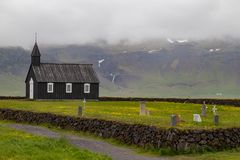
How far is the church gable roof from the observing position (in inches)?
3653

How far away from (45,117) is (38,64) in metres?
53.4

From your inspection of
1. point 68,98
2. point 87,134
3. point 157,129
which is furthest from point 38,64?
point 157,129

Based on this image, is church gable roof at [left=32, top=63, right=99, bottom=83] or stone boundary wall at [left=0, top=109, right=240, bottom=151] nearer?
stone boundary wall at [left=0, top=109, right=240, bottom=151]

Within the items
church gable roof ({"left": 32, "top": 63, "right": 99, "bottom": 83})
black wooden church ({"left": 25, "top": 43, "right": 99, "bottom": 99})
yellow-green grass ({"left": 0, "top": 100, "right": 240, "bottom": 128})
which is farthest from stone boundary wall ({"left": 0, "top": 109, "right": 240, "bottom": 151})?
church gable roof ({"left": 32, "top": 63, "right": 99, "bottom": 83})

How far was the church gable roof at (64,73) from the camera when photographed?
92794 mm

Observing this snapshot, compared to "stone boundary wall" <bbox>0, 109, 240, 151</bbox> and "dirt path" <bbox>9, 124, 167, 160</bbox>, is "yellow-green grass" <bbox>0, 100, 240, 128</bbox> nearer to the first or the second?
"stone boundary wall" <bbox>0, 109, 240, 151</bbox>

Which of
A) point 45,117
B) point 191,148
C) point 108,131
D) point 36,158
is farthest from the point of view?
point 45,117

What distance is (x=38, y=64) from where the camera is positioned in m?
94.6

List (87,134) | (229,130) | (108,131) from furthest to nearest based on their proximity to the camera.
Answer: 1. (87,134)
2. (108,131)
3. (229,130)

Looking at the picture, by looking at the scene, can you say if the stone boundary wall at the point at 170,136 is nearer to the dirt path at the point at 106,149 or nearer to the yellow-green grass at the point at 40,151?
the dirt path at the point at 106,149

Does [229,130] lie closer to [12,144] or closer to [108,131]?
[108,131]

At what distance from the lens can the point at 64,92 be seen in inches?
3666

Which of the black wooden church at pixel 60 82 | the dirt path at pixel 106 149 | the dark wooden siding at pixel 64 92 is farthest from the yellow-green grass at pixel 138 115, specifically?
the black wooden church at pixel 60 82

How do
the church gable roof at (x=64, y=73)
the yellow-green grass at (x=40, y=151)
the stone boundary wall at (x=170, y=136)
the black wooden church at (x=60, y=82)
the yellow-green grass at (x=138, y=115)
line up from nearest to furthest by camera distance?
the yellow-green grass at (x=40, y=151), the stone boundary wall at (x=170, y=136), the yellow-green grass at (x=138, y=115), the black wooden church at (x=60, y=82), the church gable roof at (x=64, y=73)
